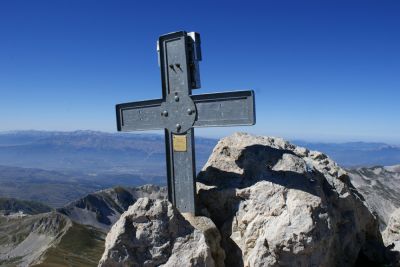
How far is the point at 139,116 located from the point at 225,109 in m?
2.92

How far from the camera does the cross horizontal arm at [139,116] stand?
37.9 feet

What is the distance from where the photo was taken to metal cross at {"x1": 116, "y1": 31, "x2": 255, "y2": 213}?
34.0 feet

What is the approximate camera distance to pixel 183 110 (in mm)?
10984

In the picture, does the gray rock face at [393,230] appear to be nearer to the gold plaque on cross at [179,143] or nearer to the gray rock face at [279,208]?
the gray rock face at [279,208]

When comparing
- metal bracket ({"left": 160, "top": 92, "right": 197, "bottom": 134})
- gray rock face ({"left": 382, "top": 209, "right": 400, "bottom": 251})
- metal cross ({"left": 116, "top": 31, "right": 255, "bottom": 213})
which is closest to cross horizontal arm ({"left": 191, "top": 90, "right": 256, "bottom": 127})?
metal cross ({"left": 116, "top": 31, "right": 255, "bottom": 213})

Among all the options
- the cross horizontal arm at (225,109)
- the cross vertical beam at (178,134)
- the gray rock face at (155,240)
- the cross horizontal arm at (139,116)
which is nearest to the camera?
the gray rock face at (155,240)

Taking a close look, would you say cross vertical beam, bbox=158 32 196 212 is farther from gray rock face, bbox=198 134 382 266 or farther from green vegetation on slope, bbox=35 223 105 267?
green vegetation on slope, bbox=35 223 105 267

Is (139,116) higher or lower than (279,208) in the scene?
higher

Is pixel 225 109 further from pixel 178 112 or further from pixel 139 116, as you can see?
pixel 139 116

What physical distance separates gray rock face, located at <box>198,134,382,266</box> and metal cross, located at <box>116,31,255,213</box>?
69 centimetres

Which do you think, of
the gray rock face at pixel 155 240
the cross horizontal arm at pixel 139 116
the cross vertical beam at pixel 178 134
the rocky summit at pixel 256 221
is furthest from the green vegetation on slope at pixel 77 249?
the gray rock face at pixel 155 240

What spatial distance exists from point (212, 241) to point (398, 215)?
9.69 metres

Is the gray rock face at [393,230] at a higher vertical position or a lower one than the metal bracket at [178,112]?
lower

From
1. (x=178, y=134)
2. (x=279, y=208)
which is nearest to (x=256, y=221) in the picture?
(x=279, y=208)
